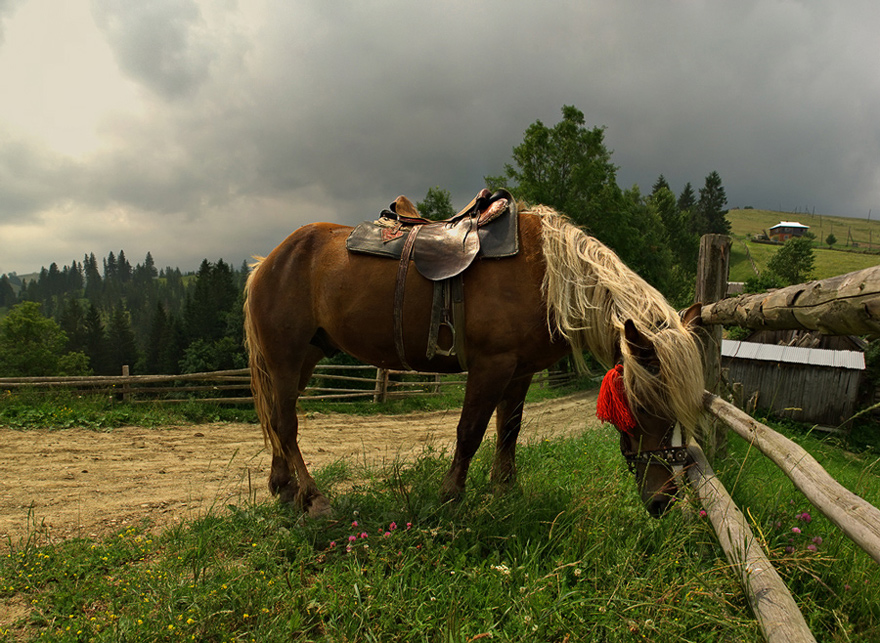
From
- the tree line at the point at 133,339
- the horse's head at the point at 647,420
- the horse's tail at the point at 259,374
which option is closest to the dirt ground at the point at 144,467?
the horse's tail at the point at 259,374

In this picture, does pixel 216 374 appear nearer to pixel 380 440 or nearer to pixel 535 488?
pixel 380 440

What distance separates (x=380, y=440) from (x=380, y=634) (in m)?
6.20

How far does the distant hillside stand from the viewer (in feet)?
172

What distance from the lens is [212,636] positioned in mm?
1785

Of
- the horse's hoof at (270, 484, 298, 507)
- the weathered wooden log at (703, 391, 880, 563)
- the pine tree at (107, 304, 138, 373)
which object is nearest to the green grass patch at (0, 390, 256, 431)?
the horse's hoof at (270, 484, 298, 507)

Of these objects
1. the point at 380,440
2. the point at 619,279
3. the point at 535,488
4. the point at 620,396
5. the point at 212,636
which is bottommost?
the point at 380,440

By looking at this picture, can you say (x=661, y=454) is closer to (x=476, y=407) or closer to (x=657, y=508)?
(x=657, y=508)

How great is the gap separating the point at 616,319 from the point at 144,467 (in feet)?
18.6

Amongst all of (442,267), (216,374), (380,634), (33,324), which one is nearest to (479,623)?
(380,634)

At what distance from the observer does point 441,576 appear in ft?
6.73

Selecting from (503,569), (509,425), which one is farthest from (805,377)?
(503,569)

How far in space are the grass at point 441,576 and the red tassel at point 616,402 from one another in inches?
16.7

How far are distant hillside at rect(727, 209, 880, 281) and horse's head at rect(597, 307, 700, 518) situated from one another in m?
53.5

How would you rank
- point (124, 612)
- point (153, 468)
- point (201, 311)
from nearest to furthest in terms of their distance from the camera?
point (124, 612) < point (153, 468) < point (201, 311)
